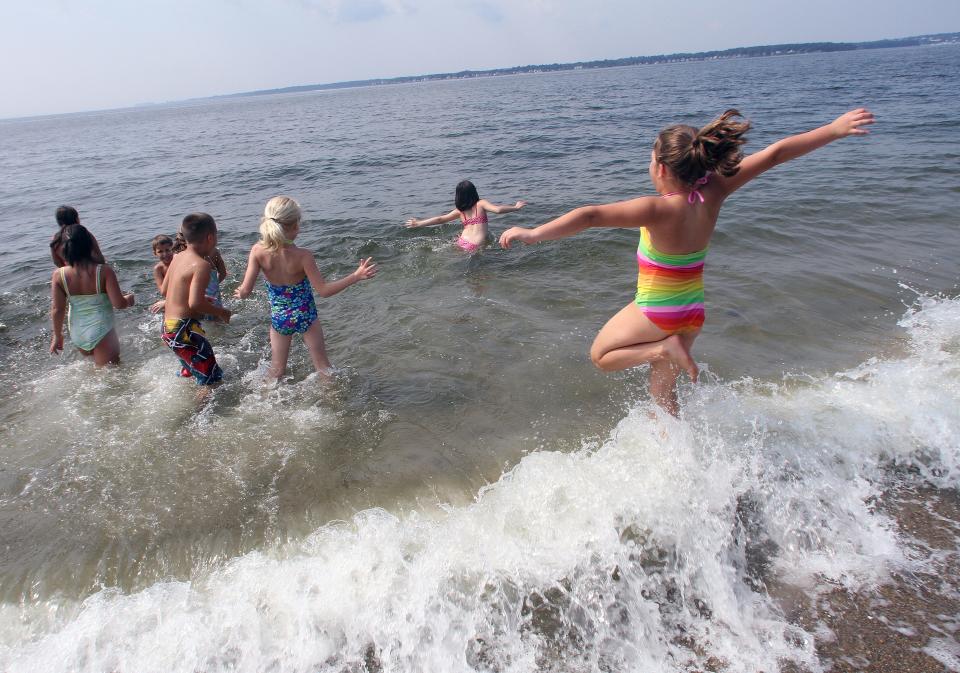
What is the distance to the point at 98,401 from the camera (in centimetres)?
542

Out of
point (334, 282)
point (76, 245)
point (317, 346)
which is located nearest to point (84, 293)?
point (76, 245)

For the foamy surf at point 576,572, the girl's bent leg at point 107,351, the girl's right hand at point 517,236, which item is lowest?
the foamy surf at point 576,572

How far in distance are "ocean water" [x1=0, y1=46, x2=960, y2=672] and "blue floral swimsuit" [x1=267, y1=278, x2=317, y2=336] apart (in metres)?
0.70

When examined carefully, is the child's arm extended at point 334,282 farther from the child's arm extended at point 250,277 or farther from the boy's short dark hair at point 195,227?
the boy's short dark hair at point 195,227

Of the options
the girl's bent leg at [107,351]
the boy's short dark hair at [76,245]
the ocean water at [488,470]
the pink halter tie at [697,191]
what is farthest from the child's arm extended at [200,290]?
the pink halter tie at [697,191]

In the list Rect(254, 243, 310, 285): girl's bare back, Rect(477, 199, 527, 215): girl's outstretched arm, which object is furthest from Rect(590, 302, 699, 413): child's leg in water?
Rect(477, 199, 527, 215): girl's outstretched arm

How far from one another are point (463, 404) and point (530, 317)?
2006 mm

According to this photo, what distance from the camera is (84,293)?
17.4 ft

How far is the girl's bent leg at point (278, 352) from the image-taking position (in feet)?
17.3

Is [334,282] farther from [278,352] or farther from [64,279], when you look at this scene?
[64,279]

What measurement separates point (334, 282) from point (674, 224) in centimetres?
283

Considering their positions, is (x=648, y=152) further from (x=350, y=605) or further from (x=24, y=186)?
(x=24, y=186)

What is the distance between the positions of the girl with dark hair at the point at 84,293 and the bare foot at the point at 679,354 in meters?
Result: 5.03

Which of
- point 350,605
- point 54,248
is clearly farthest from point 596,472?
point 54,248
